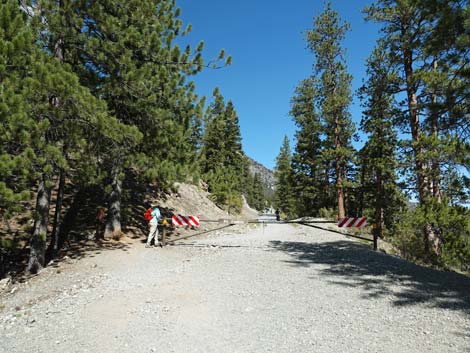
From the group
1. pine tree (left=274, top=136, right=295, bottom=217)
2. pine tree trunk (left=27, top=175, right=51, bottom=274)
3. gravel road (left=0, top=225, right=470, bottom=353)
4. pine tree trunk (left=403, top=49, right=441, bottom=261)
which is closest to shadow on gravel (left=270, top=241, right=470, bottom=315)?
gravel road (left=0, top=225, right=470, bottom=353)

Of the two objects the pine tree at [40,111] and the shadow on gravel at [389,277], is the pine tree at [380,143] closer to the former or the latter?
the shadow on gravel at [389,277]

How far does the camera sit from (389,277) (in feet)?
23.5

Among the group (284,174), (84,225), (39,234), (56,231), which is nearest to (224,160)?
(284,174)

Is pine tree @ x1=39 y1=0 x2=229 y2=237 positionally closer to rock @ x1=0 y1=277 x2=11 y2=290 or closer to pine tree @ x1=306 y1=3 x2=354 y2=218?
rock @ x1=0 y1=277 x2=11 y2=290

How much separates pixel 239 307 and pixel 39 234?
6.45 meters

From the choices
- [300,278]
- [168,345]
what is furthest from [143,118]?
[168,345]

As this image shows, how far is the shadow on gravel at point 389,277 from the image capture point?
564 cm

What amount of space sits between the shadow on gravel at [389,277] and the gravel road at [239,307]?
0.08ft

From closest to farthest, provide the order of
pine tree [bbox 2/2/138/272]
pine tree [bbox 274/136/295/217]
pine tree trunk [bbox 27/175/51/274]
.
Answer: pine tree [bbox 2/2/138/272] → pine tree trunk [bbox 27/175/51/274] → pine tree [bbox 274/136/295/217]

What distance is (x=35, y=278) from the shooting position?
27.0ft

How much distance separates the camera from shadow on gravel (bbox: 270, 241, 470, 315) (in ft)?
18.5

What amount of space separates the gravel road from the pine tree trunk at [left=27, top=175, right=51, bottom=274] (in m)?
0.42

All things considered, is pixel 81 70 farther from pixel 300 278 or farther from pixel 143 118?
pixel 300 278

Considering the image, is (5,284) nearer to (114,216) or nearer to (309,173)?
(114,216)
